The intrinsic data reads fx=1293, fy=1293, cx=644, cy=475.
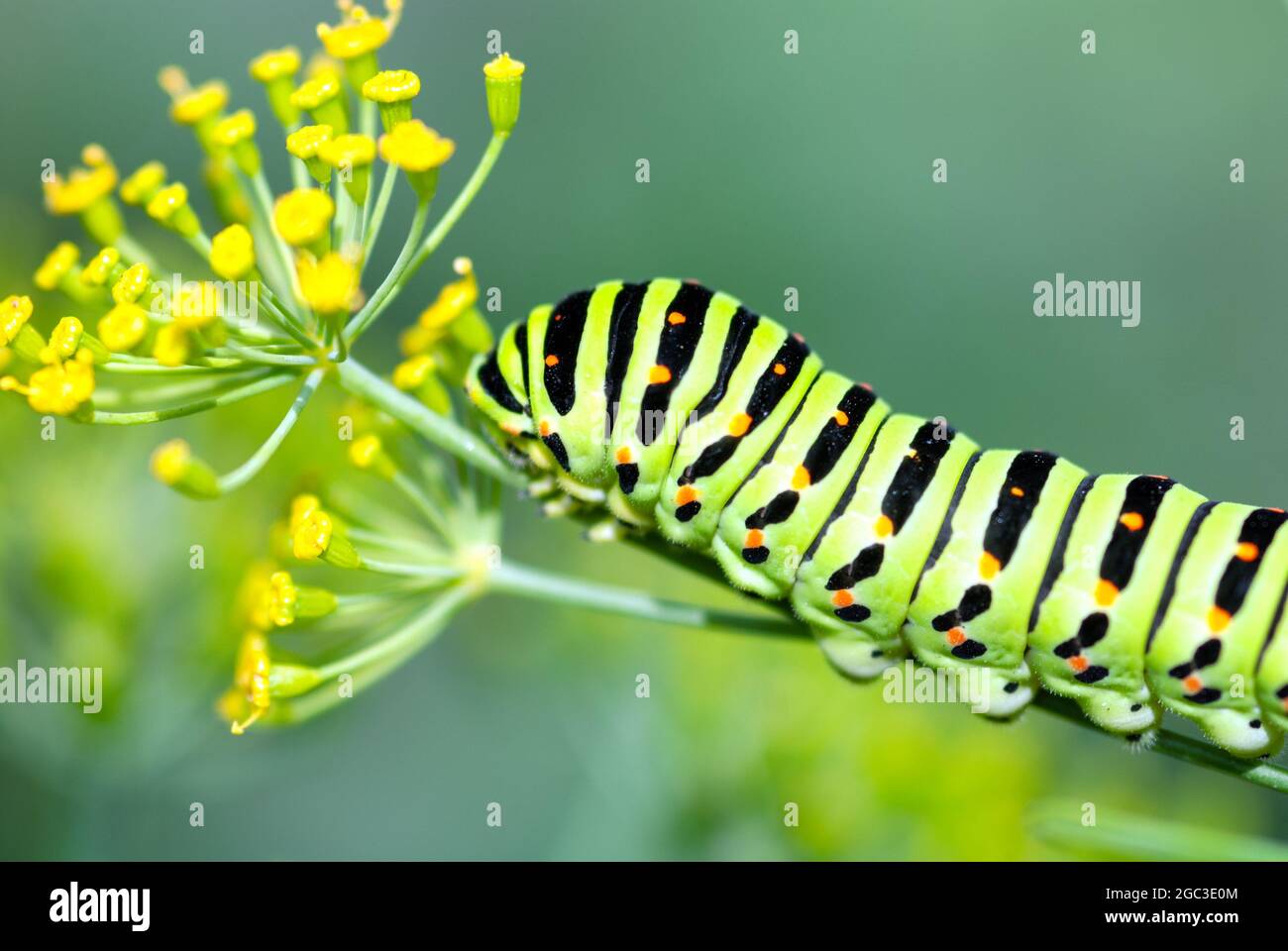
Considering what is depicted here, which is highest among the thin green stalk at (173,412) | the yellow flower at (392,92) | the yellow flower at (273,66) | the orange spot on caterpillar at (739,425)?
the yellow flower at (273,66)

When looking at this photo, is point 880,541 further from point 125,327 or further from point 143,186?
point 143,186

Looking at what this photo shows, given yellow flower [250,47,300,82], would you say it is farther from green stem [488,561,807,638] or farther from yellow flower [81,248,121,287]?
green stem [488,561,807,638]

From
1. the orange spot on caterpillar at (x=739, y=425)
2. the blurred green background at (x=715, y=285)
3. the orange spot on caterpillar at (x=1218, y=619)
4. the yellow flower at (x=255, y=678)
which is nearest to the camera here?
the orange spot on caterpillar at (x=1218, y=619)

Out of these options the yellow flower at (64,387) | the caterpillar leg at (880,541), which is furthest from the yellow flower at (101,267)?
the caterpillar leg at (880,541)

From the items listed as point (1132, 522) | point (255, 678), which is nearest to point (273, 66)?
point (255, 678)

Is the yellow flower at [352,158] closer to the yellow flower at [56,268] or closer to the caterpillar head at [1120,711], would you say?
the yellow flower at [56,268]
